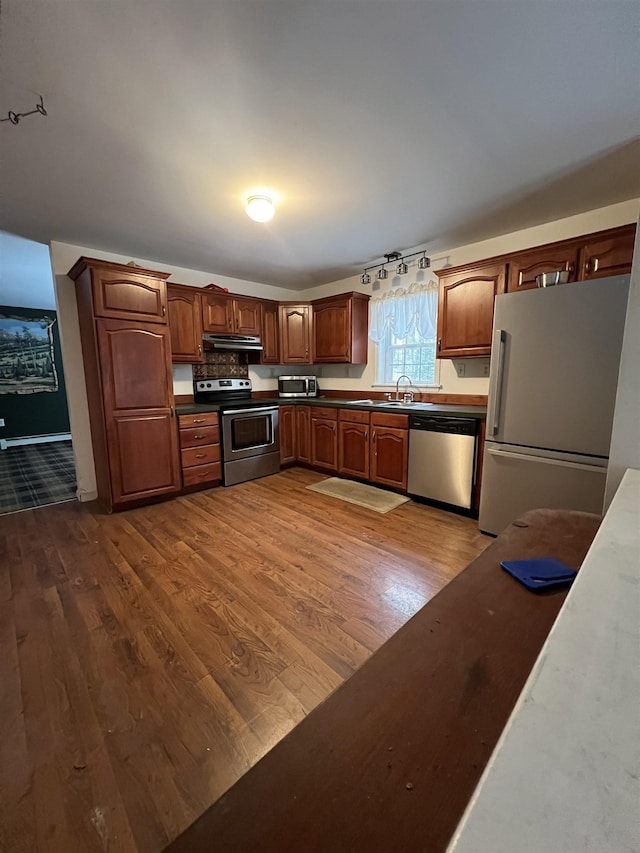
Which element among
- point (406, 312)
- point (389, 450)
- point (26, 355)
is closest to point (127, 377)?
point (389, 450)

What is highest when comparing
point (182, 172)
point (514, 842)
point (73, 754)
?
point (182, 172)

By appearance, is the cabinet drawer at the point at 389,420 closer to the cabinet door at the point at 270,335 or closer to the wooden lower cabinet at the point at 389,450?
the wooden lower cabinet at the point at 389,450

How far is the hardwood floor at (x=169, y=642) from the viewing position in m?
1.06

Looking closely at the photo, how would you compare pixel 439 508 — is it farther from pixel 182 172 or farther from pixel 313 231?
pixel 182 172

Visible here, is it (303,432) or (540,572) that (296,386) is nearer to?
(303,432)

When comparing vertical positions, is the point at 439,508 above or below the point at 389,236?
below

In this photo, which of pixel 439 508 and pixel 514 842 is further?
pixel 439 508

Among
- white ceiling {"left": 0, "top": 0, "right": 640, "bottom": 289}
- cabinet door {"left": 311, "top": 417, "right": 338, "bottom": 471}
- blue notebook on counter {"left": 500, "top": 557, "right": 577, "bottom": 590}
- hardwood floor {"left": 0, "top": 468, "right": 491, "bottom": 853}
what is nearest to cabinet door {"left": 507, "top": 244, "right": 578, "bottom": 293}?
white ceiling {"left": 0, "top": 0, "right": 640, "bottom": 289}

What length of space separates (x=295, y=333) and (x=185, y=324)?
146 centimetres

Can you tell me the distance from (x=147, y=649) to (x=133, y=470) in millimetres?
1949

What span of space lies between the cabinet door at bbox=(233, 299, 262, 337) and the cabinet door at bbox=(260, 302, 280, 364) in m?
0.10

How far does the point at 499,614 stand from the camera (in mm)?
820

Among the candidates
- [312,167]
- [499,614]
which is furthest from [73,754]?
[312,167]

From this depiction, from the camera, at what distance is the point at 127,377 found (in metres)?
3.08
